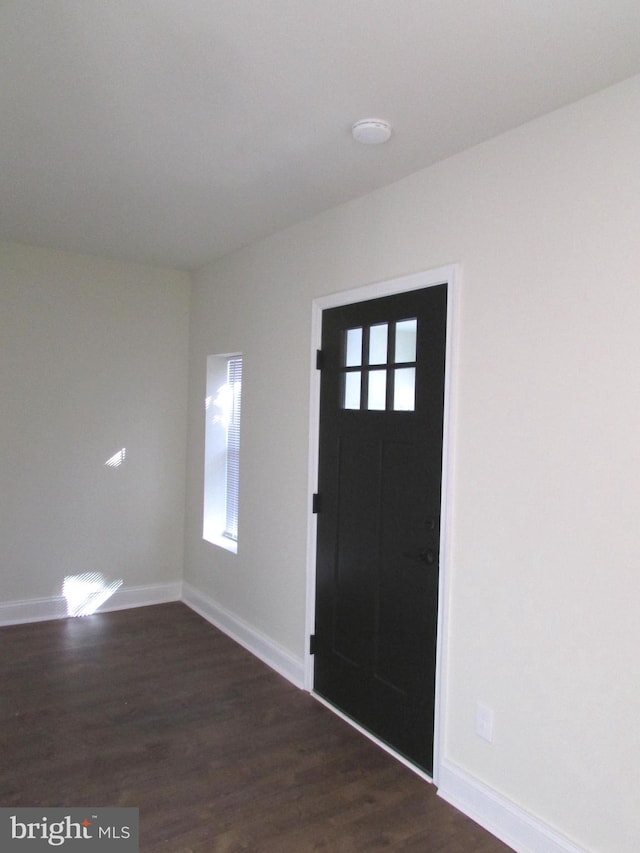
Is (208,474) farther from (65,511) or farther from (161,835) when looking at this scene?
(161,835)

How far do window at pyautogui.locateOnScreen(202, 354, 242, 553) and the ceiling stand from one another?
5.49ft

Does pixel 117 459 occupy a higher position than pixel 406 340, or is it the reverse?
pixel 406 340

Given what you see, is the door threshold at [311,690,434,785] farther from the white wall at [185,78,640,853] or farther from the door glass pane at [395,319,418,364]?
the door glass pane at [395,319,418,364]

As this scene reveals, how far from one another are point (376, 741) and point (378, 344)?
1.88 meters

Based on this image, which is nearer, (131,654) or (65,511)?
(131,654)

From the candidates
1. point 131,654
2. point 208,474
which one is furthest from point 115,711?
point 208,474

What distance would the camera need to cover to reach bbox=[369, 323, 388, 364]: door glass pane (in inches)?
111

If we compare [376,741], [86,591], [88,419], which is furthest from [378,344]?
[86,591]

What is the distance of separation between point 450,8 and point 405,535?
76.4 inches

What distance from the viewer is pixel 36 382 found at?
4164 millimetres

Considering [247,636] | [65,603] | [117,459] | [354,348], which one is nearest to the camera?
[354,348]

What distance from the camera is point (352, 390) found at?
9.91 ft

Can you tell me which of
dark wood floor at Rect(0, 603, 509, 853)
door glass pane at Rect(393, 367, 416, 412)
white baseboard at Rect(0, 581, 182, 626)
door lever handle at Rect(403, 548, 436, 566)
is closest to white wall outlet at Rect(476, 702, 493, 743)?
dark wood floor at Rect(0, 603, 509, 853)

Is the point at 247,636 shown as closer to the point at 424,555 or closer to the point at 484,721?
the point at 424,555
